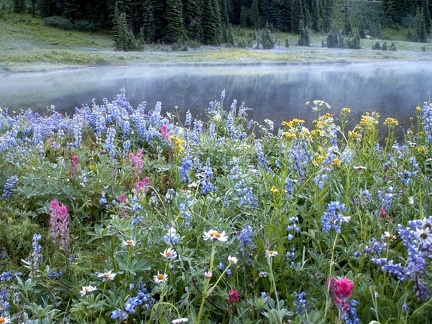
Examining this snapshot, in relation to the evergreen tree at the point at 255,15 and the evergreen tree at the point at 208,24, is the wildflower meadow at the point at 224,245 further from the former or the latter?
the evergreen tree at the point at 255,15

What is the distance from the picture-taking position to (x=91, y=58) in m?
29.9

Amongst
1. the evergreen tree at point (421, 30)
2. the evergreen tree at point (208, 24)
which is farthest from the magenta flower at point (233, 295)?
the evergreen tree at point (421, 30)

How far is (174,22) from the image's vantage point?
5072cm

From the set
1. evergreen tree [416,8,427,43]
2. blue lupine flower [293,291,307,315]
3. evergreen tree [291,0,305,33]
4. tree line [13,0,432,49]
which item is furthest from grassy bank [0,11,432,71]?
blue lupine flower [293,291,307,315]

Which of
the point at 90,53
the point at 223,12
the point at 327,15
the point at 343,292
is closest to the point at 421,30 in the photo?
the point at 327,15

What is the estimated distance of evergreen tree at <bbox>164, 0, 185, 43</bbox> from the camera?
50719mm

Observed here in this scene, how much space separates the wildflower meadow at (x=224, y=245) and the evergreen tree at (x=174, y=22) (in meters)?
48.2

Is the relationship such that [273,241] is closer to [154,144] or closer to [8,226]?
[8,226]

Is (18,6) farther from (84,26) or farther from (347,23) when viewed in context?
(347,23)

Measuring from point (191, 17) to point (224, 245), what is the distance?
55273mm

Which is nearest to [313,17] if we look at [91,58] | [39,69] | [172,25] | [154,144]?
[172,25]

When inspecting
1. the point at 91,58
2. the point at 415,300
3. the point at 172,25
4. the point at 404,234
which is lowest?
the point at 415,300

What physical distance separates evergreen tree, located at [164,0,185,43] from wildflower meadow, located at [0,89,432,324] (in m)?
48.2

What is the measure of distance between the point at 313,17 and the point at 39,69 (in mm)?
64192
